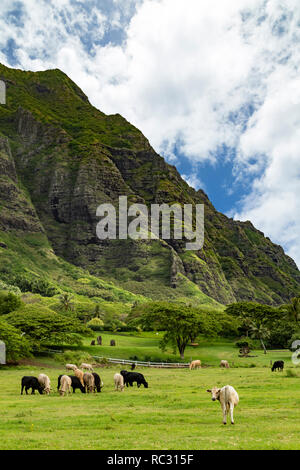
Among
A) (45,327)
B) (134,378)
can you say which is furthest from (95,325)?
(134,378)

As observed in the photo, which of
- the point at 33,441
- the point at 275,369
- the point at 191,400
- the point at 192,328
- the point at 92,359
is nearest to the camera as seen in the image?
the point at 33,441

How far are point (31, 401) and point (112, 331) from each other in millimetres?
88611

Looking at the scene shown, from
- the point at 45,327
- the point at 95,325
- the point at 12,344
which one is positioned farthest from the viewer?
the point at 95,325

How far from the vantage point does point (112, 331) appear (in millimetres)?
113562

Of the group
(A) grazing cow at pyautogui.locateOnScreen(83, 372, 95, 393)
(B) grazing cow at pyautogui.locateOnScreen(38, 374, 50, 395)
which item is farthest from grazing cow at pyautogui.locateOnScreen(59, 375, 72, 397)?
(B) grazing cow at pyautogui.locateOnScreen(38, 374, 50, 395)

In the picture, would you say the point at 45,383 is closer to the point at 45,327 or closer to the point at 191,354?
the point at 45,327

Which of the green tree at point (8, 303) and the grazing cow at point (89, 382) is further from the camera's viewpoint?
the green tree at point (8, 303)

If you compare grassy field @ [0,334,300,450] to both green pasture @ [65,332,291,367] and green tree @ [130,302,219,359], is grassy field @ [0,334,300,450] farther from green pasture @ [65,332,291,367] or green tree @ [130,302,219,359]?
green tree @ [130,302,219,359]

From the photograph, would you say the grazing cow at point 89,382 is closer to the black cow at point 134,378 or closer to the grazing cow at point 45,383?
the grazing cow at point 45,383

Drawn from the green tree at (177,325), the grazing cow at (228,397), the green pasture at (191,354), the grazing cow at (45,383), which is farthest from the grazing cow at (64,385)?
the green tree at (177,325)

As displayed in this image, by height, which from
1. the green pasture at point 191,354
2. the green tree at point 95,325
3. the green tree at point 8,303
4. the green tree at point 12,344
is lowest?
the green pasture at point 191,354

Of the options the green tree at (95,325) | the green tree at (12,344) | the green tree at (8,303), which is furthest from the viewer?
the green tree at (95,325)
